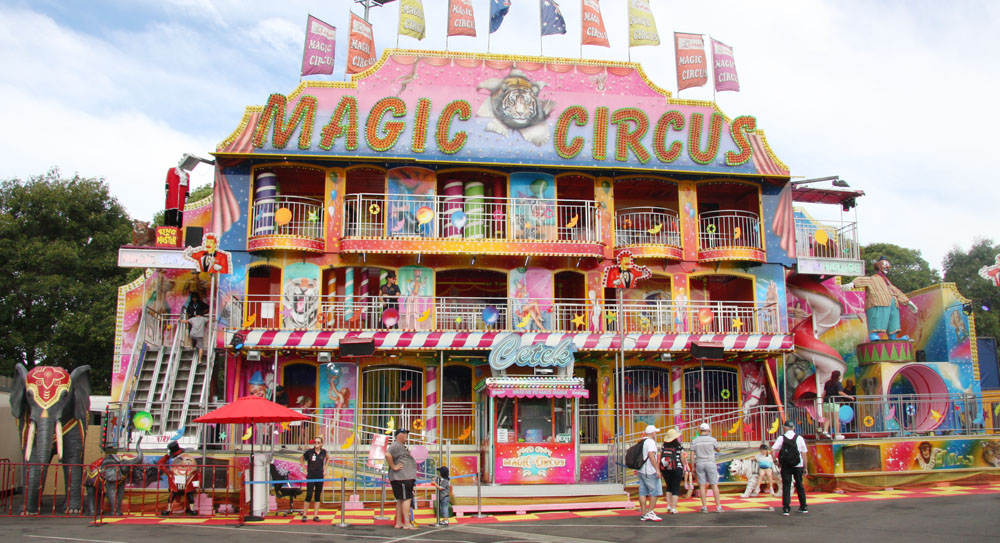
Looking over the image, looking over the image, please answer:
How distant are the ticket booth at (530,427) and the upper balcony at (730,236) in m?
8.28

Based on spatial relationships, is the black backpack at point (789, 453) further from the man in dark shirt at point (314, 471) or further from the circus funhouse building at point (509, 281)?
the man in dark shirt at point (314, 471)

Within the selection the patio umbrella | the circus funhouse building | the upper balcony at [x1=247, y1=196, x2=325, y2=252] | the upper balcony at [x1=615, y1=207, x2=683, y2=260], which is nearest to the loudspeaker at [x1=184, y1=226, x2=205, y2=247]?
the circus funhouse building

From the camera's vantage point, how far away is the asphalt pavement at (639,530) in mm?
14625

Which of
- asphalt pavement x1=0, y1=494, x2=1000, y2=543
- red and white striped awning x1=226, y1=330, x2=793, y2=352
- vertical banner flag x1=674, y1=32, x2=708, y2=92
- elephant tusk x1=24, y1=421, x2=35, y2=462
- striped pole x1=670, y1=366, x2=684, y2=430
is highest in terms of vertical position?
vertical banner flag x1=674, y1=32, x2=708, y2=92

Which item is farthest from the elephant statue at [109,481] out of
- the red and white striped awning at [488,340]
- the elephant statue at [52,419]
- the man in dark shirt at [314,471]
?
the red and white striped awning at [488,340]

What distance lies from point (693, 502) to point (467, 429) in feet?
23.6

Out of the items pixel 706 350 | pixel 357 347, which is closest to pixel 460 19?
pixel 357 347

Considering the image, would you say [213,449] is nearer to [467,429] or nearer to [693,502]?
[467,429]

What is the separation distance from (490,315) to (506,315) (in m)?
1.84

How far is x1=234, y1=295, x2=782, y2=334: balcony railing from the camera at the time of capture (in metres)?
26.2

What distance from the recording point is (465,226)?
2769 centimetres

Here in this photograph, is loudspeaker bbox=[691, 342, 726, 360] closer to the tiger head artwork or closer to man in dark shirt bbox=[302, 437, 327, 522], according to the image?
the tiger head artwork

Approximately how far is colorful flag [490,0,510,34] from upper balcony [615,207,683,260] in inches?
303

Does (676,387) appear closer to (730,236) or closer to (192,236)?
(730,236)
